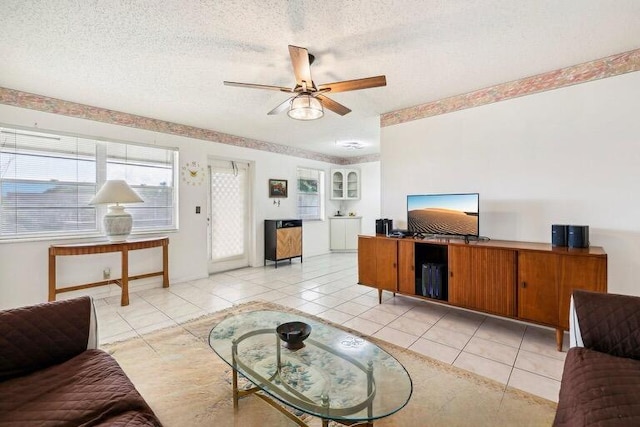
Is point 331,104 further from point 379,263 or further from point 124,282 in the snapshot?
point 124,282

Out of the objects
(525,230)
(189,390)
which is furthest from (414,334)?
(189,390)

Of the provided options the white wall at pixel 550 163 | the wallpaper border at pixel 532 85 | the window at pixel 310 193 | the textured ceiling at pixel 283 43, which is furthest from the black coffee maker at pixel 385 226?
the window at pixel 310 193

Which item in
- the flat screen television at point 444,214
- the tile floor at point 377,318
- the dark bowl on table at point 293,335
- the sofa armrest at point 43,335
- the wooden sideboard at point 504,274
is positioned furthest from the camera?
the flat screen television at point 444,214

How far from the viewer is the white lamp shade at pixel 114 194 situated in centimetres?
333

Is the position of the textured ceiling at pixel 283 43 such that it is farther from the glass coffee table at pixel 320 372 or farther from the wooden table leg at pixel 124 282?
the glass coffee table at pixel 320 372

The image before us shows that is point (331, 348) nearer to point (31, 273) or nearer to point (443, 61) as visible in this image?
point (443, 61)

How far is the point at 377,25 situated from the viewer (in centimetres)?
200

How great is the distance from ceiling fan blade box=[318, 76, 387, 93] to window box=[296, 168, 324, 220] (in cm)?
397

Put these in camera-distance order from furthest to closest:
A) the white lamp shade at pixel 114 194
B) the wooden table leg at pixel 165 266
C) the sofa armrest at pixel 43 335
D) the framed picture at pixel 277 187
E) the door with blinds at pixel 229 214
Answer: the framed picture at pixel 277 187
the door with blinds at pixel 229 214
the wooden table leg at pixel 165 266
the white lamp shade at pixel 114 194
the sofa armrest at pixel 43 335

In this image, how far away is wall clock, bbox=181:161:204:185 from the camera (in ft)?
14.5

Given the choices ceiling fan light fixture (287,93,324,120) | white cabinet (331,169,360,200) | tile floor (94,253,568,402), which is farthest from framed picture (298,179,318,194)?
ceiling fan light fixture (287,93,324,120)

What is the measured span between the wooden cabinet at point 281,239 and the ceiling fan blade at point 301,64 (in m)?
3.43

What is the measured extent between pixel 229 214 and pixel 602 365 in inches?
194

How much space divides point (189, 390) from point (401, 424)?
1.28 m
